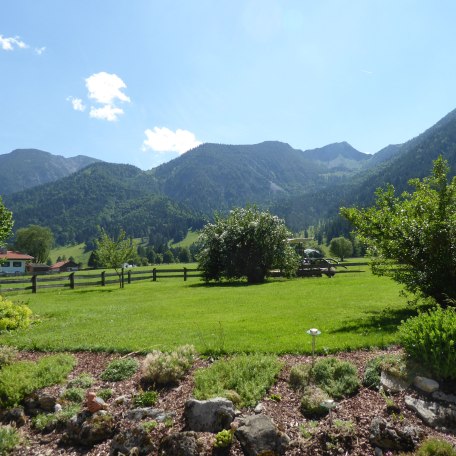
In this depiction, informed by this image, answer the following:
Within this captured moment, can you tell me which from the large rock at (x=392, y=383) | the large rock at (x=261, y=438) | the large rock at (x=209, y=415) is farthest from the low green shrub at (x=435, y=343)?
the large rock at (x=209, y=415)

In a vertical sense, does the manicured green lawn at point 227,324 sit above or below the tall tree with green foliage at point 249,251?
below

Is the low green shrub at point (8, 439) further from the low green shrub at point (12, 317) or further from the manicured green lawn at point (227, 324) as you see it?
the low green shrub at point (12, 317)

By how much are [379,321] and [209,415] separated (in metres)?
7.92

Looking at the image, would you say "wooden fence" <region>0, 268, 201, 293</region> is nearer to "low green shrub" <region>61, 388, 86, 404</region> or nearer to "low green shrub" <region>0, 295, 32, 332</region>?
"low green shrub" <region>0, 295, 32, 332</region>

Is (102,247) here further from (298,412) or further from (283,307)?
(298,412)

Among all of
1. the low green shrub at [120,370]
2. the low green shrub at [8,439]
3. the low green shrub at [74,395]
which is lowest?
the low green shrub at [8,439]

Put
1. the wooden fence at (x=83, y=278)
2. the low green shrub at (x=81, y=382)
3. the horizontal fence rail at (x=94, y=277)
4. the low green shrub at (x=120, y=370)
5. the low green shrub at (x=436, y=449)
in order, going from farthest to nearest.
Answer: the horizontal fence rail at (x=94, y=277), the wooden fence at (x=83, y=278), the low green shrub at (x=120, y=370), the low green shrub at (x=81, y=382), the low green shrub at (x=436, y=449)

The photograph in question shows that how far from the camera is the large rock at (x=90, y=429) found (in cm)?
689

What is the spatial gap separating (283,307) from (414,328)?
8907 mm

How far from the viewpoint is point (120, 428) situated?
22.9 ft

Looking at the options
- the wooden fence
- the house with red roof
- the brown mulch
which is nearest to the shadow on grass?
the brown mulch

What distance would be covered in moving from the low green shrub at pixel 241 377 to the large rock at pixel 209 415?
1.19 ft

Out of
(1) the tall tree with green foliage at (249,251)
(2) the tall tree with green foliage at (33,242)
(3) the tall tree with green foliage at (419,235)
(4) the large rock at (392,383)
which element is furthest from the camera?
(2) the tall tree with green foliage at (33,242)

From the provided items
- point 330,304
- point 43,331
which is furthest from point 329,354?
point 43,331
